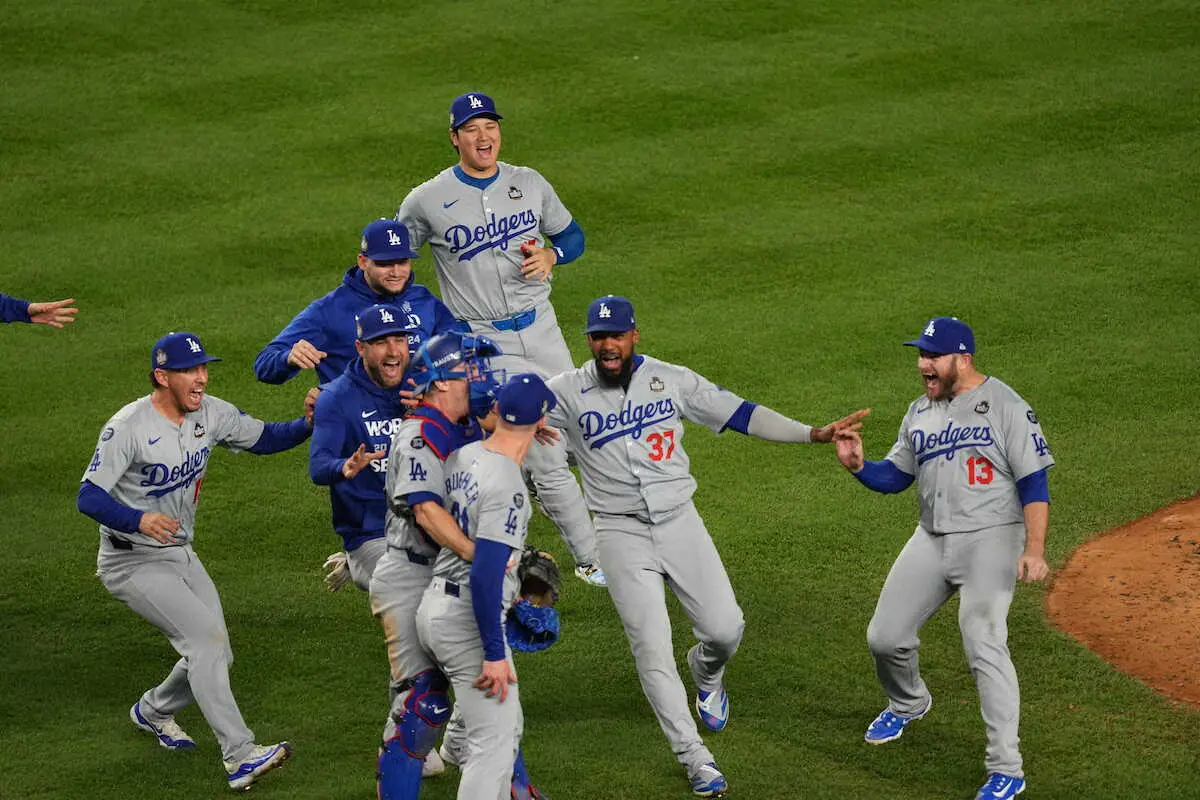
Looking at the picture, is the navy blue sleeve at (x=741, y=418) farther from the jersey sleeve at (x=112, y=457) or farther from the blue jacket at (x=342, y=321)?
the jersey sleeve at (x=112, y=457)

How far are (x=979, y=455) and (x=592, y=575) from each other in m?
2.56

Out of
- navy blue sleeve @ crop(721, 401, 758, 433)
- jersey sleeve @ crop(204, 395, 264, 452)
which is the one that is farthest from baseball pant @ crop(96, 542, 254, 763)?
navy blue sleeve @ crop(721, 401, 758, 433)

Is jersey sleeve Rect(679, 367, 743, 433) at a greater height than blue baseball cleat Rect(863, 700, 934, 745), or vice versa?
jersey sleeve Rect(679, 367, 743, 433)

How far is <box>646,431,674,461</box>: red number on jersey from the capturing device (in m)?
7.26

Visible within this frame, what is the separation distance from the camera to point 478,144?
8.73m

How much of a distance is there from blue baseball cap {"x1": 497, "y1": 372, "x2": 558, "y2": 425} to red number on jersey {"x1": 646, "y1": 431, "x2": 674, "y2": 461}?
1227 millimetres

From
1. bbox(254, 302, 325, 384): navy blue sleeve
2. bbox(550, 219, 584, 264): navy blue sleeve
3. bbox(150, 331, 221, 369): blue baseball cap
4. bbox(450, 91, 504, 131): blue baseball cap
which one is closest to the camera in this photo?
bbox(150, 331, 221, 369): blue baseball cap

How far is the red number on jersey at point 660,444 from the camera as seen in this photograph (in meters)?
7.26

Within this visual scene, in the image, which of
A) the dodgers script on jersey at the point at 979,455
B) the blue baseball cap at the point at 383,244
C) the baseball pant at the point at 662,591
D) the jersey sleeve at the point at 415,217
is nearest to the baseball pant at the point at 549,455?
the jersey sleeve at the point at 415,217

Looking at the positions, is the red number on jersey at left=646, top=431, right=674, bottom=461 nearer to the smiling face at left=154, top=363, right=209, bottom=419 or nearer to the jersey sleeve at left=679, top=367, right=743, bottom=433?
the jersey sleeve at left=679, top=367, right=743, bottom=433

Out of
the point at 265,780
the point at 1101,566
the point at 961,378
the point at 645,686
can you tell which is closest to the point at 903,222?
the point at 1101,566

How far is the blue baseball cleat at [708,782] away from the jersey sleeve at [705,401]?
147 centimetres

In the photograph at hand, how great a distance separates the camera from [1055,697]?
7.56 meters

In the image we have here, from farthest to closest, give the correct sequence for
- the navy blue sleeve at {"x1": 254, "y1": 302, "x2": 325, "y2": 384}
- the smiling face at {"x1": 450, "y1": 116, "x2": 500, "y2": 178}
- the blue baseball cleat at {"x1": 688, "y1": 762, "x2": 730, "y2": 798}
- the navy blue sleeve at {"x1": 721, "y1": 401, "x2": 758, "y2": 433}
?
the smiling face at {"x1": 450, "y1": 116, "x2": 500, "y2": 178}
the navy blue sleeve at {"x1": 254, "y1": 302, "x2": 325, "y2": 384}
the navy blue sleeve at {"x1": 721, "y1": 401, "x2": 758, "y2": 433}
the blue baseball cleat at {"x1": 688, "y1": 762, "x2": 730, "y2": 798}
